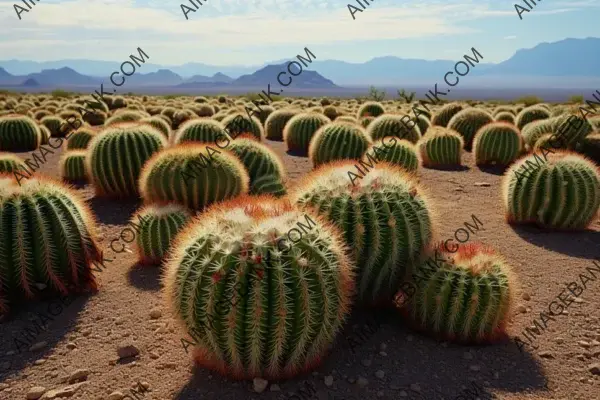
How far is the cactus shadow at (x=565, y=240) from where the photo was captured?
6496mm

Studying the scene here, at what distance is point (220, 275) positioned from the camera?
10.8ft

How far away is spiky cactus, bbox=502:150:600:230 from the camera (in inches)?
274

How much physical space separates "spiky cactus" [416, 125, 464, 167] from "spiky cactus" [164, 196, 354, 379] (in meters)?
9.04

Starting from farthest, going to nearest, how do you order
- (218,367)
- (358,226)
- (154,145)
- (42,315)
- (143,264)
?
(154,145), (143,264), (42,315), (358,226), (218,367)

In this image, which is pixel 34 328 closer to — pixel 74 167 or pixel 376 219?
pixel 376 219

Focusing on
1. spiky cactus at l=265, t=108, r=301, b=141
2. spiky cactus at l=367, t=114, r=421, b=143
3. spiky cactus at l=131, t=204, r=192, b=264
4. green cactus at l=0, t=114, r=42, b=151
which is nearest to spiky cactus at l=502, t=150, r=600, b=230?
spiky cactus at l=131, t=204, r=192, b=264

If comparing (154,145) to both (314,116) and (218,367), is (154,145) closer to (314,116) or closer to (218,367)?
(218,367)

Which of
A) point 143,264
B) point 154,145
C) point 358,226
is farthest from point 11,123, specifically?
point 358,226

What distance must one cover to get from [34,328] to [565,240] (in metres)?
6.32

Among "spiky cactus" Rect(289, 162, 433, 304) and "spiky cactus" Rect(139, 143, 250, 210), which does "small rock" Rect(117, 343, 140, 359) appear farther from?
"spiky cactus" Rect(139, 143, 250, 210)

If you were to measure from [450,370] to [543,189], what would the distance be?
→ 13.5 ft

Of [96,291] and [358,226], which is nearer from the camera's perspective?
[358,226]

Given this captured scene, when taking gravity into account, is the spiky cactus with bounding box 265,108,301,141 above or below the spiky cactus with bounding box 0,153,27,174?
below

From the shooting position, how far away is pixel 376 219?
421 cm
